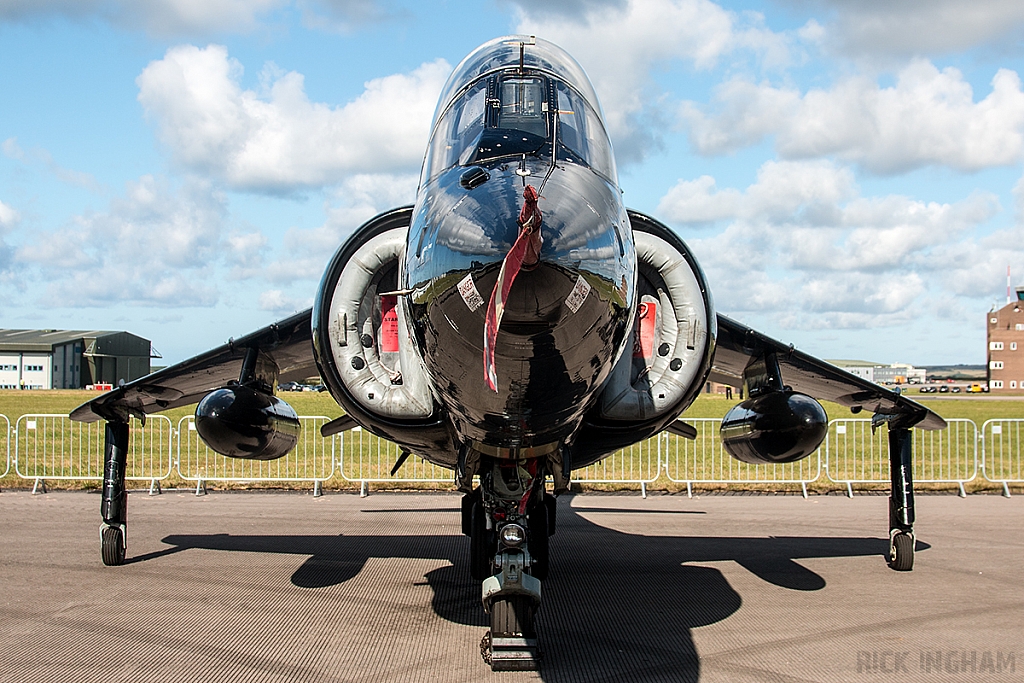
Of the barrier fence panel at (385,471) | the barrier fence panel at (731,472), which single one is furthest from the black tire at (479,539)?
the barrier fence panel at (731,472)

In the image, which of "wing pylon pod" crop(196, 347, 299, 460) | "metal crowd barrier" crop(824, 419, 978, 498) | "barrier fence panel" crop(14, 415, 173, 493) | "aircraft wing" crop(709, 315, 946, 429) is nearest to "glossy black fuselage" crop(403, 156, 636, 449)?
"wing pylon pod" crop(196, 347, 299, 460)

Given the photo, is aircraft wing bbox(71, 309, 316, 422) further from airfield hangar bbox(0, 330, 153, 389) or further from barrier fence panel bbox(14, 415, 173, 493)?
airfield hangar bbox(0, 330, 153, 389)

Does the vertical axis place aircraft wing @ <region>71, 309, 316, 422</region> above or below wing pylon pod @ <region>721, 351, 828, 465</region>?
above

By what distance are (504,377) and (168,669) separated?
3593 millimetres

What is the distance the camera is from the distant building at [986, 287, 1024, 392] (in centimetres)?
8862

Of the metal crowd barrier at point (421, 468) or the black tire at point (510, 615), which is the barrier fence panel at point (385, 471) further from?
the black tire at point (510, 615)

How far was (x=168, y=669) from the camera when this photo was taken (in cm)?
555

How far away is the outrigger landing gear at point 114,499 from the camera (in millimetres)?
8906

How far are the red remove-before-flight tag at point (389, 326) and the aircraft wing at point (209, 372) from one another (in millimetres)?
1985

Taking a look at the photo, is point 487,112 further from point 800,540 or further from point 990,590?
point 800,540

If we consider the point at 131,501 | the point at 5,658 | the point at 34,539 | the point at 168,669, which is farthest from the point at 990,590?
the point at 131,501

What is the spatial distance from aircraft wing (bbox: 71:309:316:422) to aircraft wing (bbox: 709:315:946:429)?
166 inches

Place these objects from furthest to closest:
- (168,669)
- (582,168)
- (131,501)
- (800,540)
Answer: (131,501), (800,540), (168,669), (582,168)

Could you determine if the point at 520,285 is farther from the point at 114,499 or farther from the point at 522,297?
the point at 114,499
